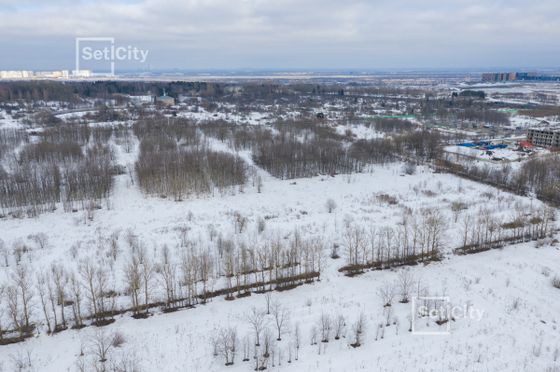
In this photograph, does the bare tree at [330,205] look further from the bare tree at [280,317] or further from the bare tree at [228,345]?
the bare tree at [228,345]

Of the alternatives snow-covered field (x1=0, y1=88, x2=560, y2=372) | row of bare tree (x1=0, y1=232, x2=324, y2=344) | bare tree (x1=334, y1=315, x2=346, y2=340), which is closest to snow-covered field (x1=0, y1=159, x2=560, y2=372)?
snow-covered field (x1=0, y1=88, x2=560, y2=372)

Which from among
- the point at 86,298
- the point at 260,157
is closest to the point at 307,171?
the point at 260,157

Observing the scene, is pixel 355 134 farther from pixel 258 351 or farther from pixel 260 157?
pixel 258 351

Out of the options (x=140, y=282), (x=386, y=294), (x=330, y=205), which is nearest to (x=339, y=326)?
(x=386, y=294)

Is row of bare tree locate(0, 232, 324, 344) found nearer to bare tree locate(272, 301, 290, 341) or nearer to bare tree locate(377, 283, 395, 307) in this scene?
bare tree locate(272, 301, 290, 341)

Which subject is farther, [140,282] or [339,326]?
[140,282]

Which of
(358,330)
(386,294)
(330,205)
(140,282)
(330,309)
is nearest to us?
(358,330)

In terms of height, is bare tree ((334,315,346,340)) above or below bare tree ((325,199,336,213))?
below

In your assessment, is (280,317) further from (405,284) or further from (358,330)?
(405,284)

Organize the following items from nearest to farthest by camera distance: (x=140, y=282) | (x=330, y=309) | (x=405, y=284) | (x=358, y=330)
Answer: (x=358, y=330)
(x=330, y=309)
(x=405, y=284)
(x=140, y=282)

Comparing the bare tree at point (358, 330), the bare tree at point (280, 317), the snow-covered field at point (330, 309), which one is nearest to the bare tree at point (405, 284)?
the snow-covered field at point (330, 309)

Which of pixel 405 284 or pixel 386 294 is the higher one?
pixel 405 284
